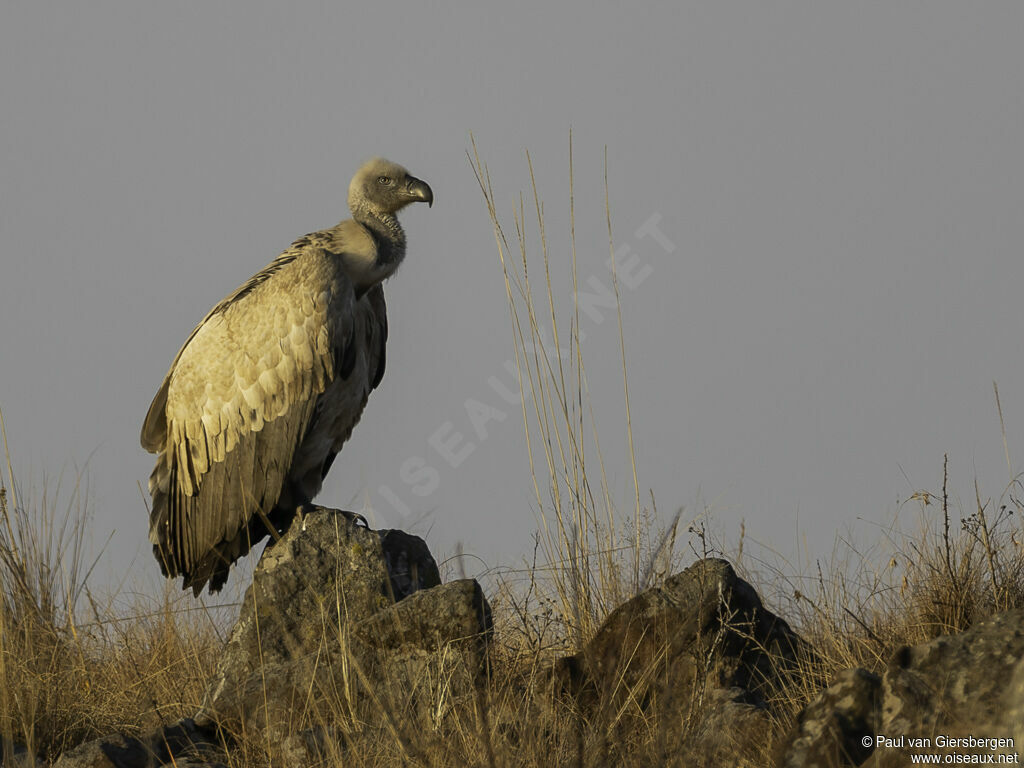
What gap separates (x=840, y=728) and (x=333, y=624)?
2.63 m

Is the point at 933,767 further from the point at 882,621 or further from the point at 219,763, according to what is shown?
the point at 219,763

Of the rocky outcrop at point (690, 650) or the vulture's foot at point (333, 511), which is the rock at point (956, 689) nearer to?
the rocky outcrop at point (690, 650)

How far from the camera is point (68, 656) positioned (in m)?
5.78

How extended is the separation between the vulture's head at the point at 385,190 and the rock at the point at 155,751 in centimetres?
357

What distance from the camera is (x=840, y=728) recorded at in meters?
3.35

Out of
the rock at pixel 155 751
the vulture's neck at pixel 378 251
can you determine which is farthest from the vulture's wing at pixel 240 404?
the rock at pixel 155 751

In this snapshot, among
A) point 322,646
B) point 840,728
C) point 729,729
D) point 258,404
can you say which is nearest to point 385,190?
point 258,404

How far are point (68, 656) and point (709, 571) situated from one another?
292cm

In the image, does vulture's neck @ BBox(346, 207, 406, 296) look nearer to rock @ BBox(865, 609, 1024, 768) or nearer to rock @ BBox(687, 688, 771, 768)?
rock @ BBox(687, 688, 771, 768)

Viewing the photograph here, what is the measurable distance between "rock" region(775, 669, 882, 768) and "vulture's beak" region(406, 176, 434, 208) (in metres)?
4.70

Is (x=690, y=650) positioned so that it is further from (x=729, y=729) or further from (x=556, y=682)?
(x=729, y=729)

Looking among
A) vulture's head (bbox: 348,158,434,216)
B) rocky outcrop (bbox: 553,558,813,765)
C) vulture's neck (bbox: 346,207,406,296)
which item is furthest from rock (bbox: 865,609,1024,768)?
vulture's head (bbox: 348,158,434,216)

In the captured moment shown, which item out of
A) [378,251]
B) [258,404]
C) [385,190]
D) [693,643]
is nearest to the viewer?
[693,643]

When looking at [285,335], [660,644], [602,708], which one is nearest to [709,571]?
[660,644]
